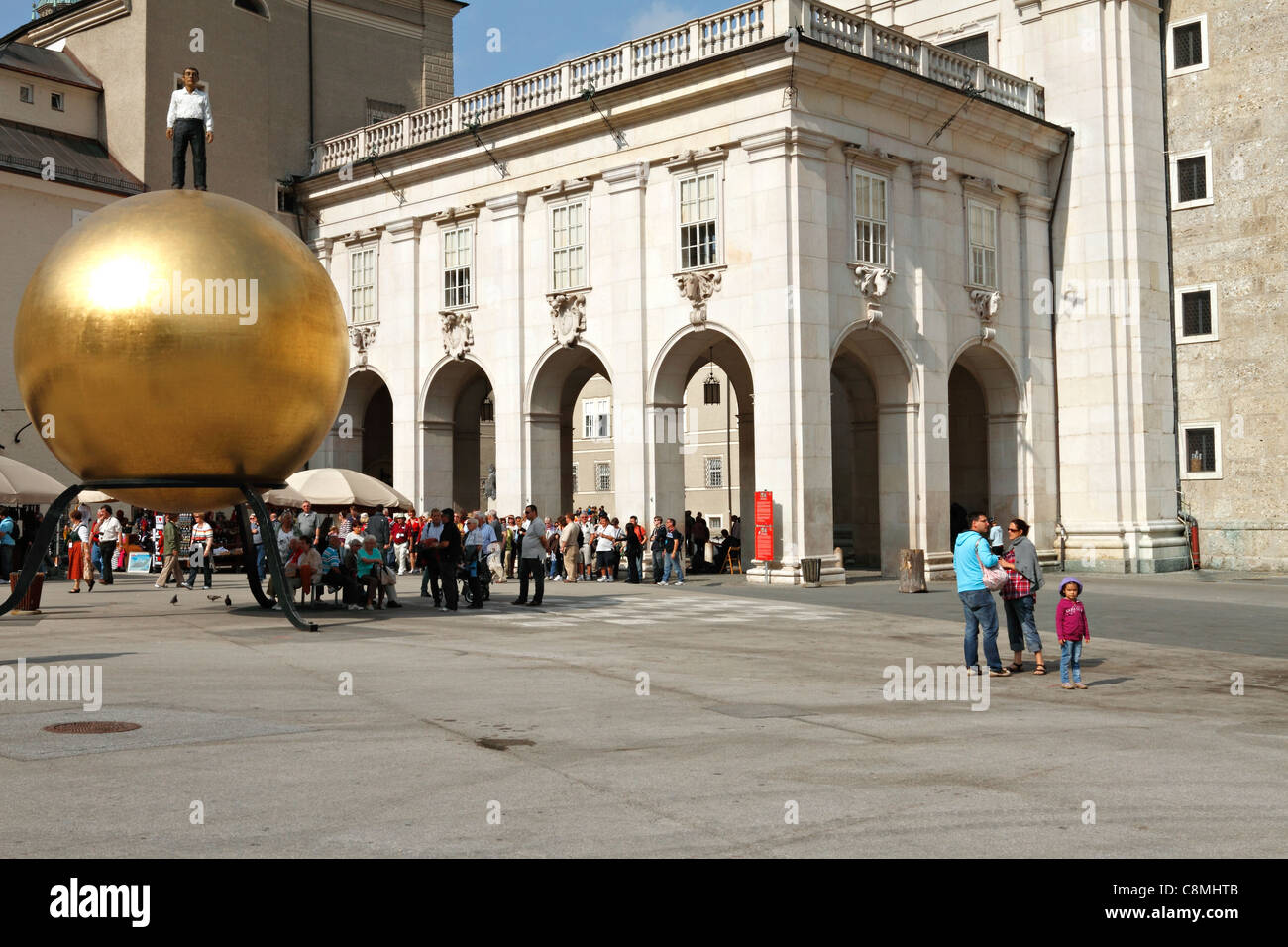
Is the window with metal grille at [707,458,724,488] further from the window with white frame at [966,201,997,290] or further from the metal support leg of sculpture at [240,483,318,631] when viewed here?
the metal support leg of sculpture at [240,483,318,631]

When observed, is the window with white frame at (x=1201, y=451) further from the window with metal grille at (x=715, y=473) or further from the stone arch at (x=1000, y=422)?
the window with metal grille at (x=715, y=473)

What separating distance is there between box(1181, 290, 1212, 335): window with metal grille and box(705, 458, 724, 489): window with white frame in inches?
1103

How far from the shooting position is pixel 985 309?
3331cm

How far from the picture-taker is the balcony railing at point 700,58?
1148 inches

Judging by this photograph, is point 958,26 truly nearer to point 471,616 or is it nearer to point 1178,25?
point 1178,25

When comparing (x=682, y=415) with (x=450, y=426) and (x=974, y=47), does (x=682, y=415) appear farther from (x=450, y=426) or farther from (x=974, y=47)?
(x=974, y=47)

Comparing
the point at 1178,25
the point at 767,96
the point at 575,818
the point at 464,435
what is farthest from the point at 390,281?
the point at 575,818

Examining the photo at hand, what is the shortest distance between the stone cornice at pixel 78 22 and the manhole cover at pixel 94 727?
3535 cm

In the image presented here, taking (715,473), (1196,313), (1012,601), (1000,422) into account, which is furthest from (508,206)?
(715,473)

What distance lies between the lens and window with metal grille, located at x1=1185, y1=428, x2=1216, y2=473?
35625 millimetres

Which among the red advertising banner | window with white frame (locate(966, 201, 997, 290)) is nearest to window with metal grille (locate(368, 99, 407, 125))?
window with white frame (locate(966, 201, 997, 290))

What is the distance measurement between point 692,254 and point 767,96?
413 cm

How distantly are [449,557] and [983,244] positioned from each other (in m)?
18.4
